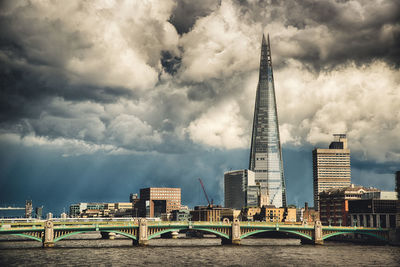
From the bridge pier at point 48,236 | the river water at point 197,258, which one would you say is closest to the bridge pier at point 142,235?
the river water at point 197,258

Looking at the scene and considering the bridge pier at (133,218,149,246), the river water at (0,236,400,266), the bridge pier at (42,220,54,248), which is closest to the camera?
the river water at (0,236,400,266)

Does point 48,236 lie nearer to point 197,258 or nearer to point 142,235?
point 142,235

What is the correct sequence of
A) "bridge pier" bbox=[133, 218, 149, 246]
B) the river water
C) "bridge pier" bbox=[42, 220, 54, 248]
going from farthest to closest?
"bridge pier" bbox=[133, 218, 149, 246]
"bridge pier" bbox=[42, 220, 54, 248]
the river water

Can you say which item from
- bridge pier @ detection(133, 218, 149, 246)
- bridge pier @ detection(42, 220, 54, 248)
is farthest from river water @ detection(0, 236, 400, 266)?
bridge pier @ detection(133, 218, 149, 246)

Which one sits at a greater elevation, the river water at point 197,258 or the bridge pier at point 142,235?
the bridge pier at point 142,235

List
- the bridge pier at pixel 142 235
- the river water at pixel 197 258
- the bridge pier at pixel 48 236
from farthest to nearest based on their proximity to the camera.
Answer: the bridge pier at pixel 142 235, the bridge pier at pixel 48 236, the river water at pixel 197 258

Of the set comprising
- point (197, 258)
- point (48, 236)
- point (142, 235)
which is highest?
point (48, 236)

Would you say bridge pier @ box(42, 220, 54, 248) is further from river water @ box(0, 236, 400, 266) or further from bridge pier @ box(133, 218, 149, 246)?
bridge pier @ box(133, 218, 149, 246)

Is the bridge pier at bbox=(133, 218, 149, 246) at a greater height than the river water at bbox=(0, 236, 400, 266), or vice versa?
the bridge pier at bbox=(133, 218, 149, 246)

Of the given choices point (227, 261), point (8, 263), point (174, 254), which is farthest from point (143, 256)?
point (8, 263)

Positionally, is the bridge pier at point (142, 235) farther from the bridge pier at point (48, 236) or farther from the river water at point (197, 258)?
the bridge pier at point (48, 236)

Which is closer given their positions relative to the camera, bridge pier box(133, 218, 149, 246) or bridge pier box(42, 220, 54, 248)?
bridge pier box(42, 220, 54, 248)

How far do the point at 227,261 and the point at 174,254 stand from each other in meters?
24.4

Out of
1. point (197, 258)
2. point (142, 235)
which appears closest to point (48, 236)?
point (142, 235)
